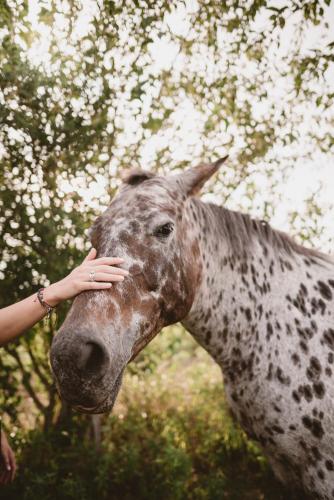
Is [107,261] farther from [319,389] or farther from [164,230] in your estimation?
[319,389]

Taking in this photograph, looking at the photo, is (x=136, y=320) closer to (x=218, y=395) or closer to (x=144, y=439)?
(x=144, y=439)

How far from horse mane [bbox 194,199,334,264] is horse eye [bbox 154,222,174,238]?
2.26 ft

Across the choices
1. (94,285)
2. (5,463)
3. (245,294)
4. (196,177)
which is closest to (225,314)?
(245,294)

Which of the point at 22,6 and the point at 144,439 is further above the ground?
the point at 22,6

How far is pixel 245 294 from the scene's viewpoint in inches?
105

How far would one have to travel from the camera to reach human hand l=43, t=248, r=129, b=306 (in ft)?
5.91

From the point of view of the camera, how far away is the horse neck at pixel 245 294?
8.46 ft

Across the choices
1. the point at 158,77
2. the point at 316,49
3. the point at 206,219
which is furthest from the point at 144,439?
the point at 316,49

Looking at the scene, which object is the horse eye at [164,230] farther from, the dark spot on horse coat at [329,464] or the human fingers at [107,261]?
the dark spot on horse coat at [329,464]

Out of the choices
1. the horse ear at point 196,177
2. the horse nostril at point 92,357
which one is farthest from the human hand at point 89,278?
the horse ear at point 196,177

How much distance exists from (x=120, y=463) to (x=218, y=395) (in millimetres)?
2546

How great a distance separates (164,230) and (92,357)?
3.19ft

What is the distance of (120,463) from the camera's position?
4438mm

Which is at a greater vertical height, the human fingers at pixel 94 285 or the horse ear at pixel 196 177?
the horse ear at pixel 196 177
